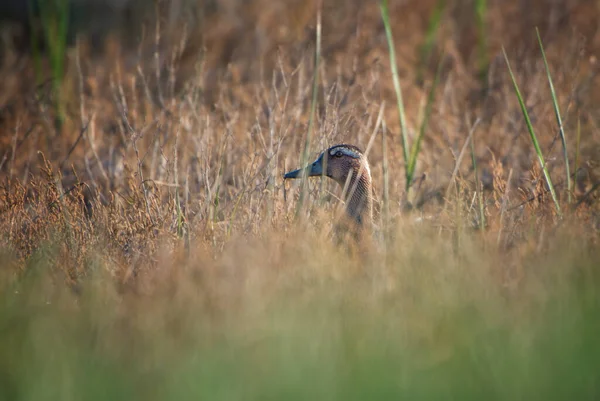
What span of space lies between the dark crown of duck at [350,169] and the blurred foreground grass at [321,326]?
1.35 m

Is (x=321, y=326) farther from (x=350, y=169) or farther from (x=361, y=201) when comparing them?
(x=361, y=201)

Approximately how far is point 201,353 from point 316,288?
698mm

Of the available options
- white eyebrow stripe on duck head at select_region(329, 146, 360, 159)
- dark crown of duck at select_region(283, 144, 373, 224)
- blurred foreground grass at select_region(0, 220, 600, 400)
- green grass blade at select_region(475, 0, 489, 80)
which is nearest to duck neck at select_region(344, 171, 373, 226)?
dark crown of duck at select_region(283, 144, 373, 224)

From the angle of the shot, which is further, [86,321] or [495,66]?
[495,66]

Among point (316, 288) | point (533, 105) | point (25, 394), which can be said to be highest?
point (533, 105)

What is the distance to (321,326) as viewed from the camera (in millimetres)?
3408

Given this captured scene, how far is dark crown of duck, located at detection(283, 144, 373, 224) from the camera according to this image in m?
5.54

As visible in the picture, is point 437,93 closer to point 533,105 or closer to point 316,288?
point 533,105

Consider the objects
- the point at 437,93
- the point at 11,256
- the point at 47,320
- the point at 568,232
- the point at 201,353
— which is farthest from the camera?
the point at 437,93

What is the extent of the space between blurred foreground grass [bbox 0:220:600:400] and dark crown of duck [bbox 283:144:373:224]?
135 centimetres

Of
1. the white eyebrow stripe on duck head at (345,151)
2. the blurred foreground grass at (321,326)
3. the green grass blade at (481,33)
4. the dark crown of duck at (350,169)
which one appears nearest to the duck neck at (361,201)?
the dark crown of duck at (350,169)

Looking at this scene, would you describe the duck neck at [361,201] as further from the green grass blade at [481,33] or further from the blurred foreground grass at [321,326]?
the green grass blade at [481,33]

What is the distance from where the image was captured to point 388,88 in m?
8.55

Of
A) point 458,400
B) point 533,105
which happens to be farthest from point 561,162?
point 458,400
